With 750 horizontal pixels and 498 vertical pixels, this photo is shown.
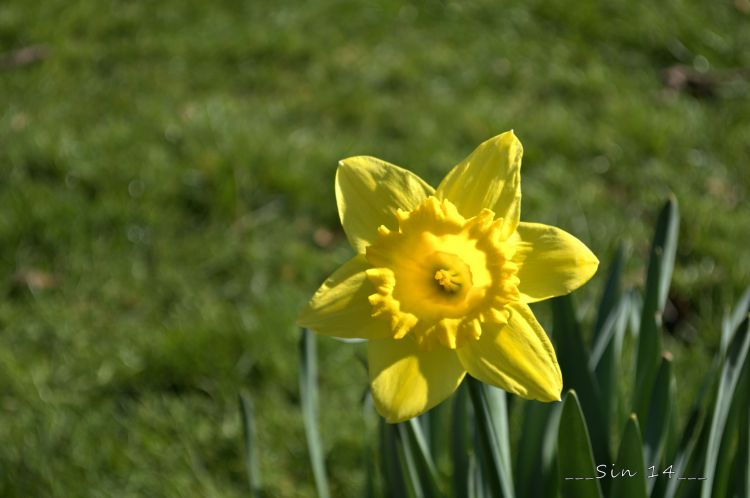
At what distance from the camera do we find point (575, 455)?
1.10m

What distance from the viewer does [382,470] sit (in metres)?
1.47

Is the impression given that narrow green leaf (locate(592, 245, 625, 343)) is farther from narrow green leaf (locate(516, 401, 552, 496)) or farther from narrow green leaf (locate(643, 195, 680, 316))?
narrow green leaf (locate(516, 401, 552, 496))

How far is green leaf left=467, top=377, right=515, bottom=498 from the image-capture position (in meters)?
1.07

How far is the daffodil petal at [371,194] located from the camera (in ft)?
3.61

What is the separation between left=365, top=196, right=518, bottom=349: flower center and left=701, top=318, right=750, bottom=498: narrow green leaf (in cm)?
40

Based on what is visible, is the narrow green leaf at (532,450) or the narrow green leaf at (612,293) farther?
the narrow green leaf at (612,293)

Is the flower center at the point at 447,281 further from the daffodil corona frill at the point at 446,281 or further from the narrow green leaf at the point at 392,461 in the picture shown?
the narrow green leaf at the point at 392,461

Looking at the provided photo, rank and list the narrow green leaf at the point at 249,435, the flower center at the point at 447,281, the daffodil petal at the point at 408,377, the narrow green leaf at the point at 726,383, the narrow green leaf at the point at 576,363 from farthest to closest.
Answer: the narrow green leaf at the point at 249,435, the narrow green leaf at the point at 576,363, the narrow green leaf at the point at 726,383, the flower center at the point at 447,281, the daffodil petal at the point at 408,377

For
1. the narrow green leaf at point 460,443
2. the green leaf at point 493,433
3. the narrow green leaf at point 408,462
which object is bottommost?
the narrow green leaf at point 460,443

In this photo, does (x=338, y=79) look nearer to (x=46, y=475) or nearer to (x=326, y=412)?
(x=326, y=412)

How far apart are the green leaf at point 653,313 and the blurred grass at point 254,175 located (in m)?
0.71

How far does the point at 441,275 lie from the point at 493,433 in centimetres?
20

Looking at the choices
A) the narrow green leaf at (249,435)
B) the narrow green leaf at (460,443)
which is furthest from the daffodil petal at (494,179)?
the narrow green leaf at (249,435)

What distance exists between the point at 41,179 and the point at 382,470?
77.9 inches
